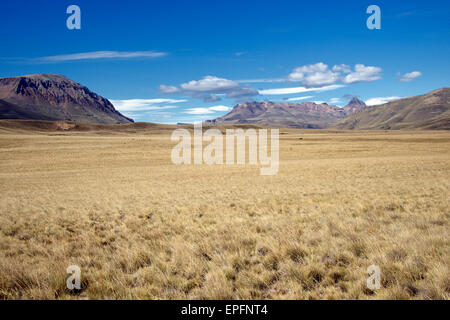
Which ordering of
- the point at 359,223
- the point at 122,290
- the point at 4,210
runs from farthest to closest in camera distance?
1. the point at 4,210
2. the point at 359,223
3. the point at 122,290

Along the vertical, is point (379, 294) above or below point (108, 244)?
above

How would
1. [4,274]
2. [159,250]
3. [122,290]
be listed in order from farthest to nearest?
1. [159,250]
2. [4,274]
3. [122,290]

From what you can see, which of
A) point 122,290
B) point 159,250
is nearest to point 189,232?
point 159,250

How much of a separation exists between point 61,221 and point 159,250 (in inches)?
238

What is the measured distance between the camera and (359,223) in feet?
25.1

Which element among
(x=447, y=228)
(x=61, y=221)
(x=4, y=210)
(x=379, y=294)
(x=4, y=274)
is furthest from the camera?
(x=4, y=210)

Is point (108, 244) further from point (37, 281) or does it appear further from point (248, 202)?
point (248, 202)

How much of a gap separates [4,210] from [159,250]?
11087mm

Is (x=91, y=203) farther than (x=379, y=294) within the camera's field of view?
Yes

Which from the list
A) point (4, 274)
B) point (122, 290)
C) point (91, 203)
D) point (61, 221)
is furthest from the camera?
point (91, 203)

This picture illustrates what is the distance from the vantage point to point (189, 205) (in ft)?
41.4

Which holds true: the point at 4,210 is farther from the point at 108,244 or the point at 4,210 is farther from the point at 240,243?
the point at 240,243

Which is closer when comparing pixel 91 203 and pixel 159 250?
pixel 159 250

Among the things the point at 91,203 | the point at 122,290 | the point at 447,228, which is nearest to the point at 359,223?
the point at 447,228
